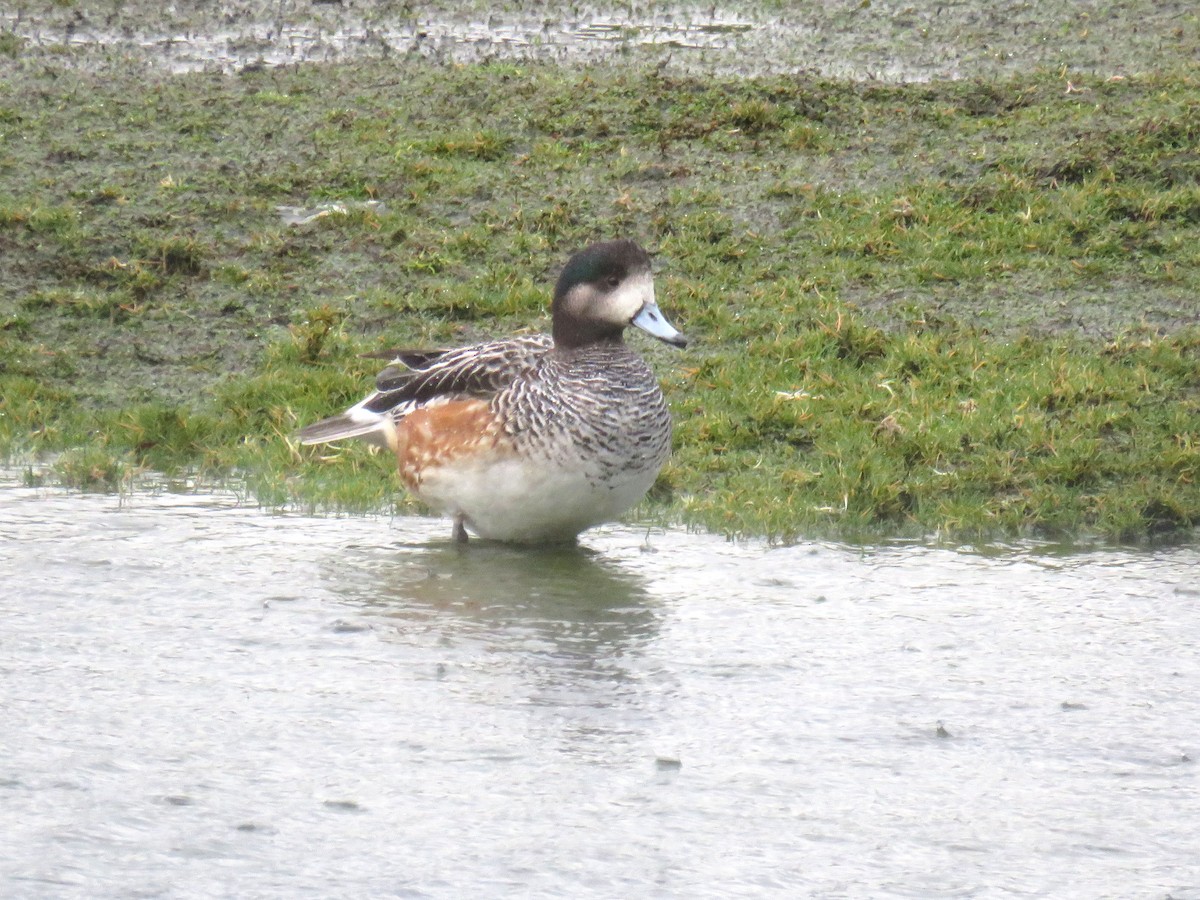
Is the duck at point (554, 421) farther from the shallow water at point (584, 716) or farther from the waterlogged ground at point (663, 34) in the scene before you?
the waterlogged ground at point (663, 34)

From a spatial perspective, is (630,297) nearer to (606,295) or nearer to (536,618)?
(606,295)

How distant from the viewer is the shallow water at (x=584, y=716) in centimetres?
411

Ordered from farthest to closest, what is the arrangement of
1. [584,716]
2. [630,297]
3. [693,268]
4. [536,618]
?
[693,268]
[630,297]
[536,618]
[584,716]

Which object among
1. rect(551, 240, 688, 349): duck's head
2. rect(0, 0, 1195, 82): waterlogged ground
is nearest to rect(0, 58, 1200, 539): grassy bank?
rect(0, 0, 1195, 82): waterlogged ground

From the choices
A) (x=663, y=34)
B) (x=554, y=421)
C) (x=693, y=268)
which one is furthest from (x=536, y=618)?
(x=663, y=34)

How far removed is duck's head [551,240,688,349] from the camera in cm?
689

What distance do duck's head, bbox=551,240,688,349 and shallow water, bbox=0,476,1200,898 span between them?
2.55ft

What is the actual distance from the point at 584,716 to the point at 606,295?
7.53ft

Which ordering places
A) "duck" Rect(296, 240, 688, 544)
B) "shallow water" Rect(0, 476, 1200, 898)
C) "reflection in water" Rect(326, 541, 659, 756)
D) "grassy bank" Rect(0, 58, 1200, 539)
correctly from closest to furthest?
"shallow water" Rect(0, 476, 1200, 898) → "reflection in water" Rect(326, 541, 659, 756) → "duck" Rect(296, 240, 688, 544) → "grassy bank" Rect(0, 58, 1200, 539)

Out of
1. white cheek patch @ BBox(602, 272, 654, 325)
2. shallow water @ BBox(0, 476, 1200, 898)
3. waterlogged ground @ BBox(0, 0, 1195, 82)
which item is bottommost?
shallow water @ BBox(0, 476, 1200, 898)

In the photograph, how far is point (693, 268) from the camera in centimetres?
977

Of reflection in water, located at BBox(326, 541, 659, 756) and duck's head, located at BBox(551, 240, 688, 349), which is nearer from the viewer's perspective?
reflection in water, located at BBox(326, 541, 659, 756)

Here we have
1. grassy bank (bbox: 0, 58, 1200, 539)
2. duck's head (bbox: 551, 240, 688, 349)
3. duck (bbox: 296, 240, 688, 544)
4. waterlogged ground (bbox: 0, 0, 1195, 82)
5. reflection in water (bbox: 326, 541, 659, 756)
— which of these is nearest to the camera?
reflection in water (bbox: 326, 541, 659, 756)

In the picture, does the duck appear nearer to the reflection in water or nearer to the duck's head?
the duck's head
